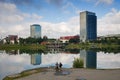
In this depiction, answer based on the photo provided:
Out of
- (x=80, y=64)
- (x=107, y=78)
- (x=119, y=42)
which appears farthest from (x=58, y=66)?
(x=119, y=42)

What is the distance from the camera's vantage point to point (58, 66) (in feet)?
103

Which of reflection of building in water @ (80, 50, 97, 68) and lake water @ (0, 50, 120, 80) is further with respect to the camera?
reflection of building in water @ (80, 50, 97, 68)

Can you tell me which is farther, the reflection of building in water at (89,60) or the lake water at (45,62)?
the reflection of building in water at (89,60)

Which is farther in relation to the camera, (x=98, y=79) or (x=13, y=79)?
(x=13, y=79)

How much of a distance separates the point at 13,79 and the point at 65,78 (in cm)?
573

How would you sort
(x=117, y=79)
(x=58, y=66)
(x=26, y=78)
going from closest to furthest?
(x=117, y=79) → (x=26, y=78) → (x=58, y=66)

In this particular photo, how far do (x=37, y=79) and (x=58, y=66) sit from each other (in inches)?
290

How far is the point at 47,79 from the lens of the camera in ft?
A: 78.8

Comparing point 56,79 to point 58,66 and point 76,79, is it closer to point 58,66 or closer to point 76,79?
point 76,79

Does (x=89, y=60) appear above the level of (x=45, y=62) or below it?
above

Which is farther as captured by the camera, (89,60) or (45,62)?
(89,60)

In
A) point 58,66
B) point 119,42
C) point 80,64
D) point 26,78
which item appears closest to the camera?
point 26,78

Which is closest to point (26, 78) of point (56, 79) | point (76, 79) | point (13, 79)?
point (13, 79)

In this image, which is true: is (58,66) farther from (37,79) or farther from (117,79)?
(117,79)
